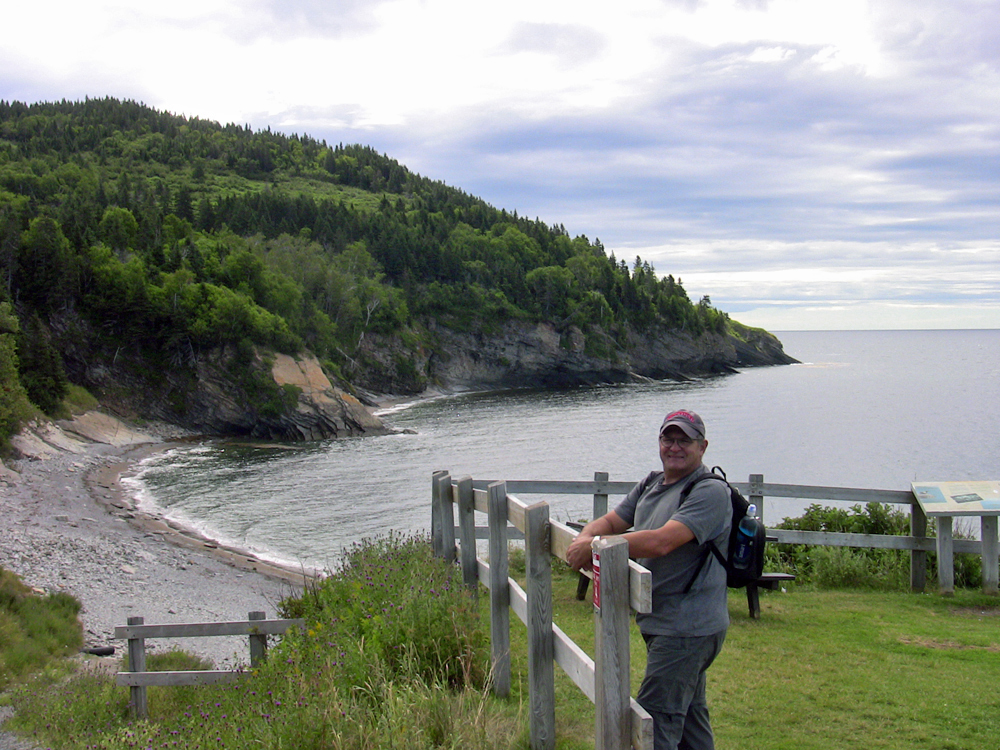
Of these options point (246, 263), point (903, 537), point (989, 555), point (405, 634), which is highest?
point (246, 263)

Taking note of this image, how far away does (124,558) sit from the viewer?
2152cm

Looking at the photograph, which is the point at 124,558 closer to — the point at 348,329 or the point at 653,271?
the point at 348,329

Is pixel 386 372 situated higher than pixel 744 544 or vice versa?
pixel 386 372

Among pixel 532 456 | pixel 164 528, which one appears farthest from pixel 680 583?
pixel 532 456

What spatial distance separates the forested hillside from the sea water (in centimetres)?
983

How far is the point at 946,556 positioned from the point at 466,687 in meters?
7.14

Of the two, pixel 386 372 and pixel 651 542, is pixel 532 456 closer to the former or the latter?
pixel 651 542

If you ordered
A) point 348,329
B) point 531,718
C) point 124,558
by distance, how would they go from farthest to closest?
point 348,329 → point 124,558 → point 531,718

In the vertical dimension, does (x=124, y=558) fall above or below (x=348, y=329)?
below

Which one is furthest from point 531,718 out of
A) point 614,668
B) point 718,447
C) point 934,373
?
point 934,373

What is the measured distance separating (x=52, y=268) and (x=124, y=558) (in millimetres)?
42039

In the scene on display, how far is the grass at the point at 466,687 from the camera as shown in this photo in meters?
4.45

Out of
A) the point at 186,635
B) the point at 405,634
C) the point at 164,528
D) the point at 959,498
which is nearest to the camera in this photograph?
the point at 405,634

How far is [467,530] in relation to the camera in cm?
640
